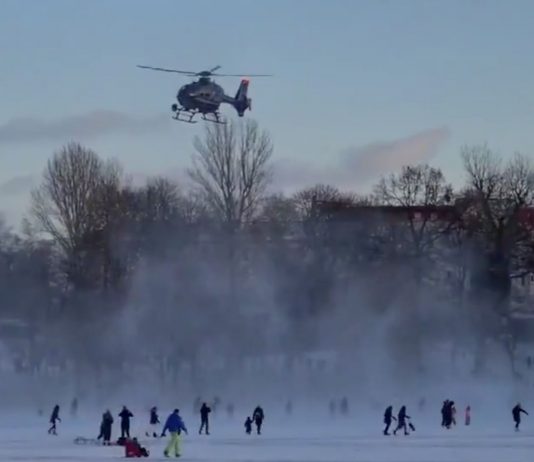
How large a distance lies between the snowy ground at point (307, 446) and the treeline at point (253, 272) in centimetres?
2344

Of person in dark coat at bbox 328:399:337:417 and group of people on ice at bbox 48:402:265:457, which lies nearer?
group of people on ice at bbox 48:402:265:457

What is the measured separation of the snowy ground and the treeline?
2344 centimetres

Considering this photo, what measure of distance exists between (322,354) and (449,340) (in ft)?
21.6

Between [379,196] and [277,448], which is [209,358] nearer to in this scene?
[379,196]

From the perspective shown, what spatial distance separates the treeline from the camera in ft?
223

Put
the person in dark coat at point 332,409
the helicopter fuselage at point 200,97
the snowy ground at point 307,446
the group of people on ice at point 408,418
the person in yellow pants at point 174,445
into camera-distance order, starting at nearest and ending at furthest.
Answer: the snowy ground at point 307,446 < the person in yellow pants at point 174,445 < the group of people on ice at point 408,418 < the person in dark coat at point 332,409 < the helicopter fuselage at point 200,97

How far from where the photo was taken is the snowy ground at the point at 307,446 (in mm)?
30953

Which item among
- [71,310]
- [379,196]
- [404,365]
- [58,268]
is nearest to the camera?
[404,365]

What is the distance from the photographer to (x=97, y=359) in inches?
2574

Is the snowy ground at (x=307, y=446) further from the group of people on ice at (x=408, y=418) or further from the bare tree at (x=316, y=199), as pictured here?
the bare tree at (x=316, y=199)

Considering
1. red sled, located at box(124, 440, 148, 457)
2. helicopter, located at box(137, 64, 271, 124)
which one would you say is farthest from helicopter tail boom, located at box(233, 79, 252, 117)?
red sled, located at box(124, 440, 148, 457)

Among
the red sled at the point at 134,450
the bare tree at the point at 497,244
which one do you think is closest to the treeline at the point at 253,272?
the bare tree at the point at 497,244

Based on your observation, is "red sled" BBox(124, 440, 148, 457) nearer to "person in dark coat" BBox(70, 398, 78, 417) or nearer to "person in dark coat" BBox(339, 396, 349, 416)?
"person in dark coat" BBox(70, 398, 78, 417)

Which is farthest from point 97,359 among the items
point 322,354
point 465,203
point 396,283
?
point 465,203
